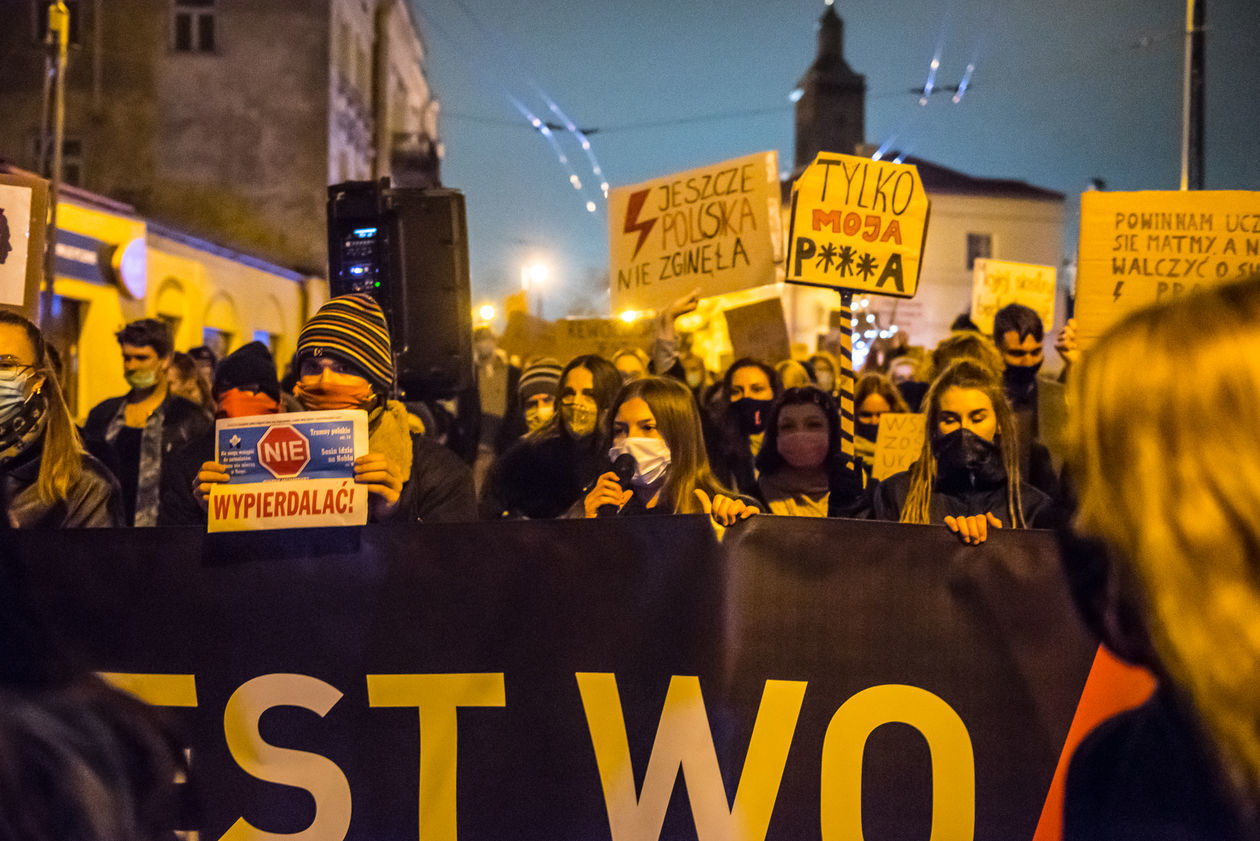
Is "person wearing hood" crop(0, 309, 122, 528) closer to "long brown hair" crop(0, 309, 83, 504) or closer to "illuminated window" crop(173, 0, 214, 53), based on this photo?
"long brown hair" crop(0, 309, 83, 504)

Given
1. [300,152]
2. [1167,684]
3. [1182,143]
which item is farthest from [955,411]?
[300,152]

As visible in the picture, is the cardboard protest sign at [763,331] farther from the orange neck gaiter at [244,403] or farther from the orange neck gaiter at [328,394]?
the orange neck gaiter at [328,394]

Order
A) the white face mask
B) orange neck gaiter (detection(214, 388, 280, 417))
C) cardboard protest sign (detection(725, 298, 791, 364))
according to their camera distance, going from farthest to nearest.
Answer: cardboard protest sign (detection(725, 298, 791, 364))
orange neck gaiter (detection(214, 388, 280, 417))
the white face mask

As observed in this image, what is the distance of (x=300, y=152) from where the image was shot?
94.1ft

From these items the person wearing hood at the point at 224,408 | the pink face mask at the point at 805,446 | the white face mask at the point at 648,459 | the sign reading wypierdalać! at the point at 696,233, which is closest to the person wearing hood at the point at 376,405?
the person wearing hood at the point at 224,408

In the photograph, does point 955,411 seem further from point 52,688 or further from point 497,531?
point 52,688

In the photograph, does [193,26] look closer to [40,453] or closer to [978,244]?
[40,453]

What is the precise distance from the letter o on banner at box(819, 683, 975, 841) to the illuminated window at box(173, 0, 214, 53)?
2913cm

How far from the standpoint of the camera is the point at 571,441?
517 cm

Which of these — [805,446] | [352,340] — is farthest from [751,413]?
[352,340]

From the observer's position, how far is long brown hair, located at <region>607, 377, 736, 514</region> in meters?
3.78

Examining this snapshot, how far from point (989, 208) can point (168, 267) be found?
1607 inches

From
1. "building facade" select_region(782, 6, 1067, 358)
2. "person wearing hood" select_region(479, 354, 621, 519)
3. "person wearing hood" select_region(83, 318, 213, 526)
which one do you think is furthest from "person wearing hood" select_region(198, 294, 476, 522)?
"building facade" select_region(782, 6, 1067, 358)

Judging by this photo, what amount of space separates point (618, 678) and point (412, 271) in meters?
3.64
